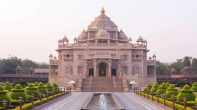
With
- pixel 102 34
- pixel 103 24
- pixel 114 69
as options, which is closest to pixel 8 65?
pixel 103 24

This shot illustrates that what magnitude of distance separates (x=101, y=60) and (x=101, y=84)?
29.8 feet

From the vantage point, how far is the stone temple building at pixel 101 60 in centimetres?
9175

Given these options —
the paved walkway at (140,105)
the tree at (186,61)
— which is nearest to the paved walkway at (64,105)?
the paved walkway at (140,105)

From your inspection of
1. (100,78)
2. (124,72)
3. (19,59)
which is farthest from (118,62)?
(19,59)

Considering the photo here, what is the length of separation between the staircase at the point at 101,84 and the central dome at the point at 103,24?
16612 millimetres

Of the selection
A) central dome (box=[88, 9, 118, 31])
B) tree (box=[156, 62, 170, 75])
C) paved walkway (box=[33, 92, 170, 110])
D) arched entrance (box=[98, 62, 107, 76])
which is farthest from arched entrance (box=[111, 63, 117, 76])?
paved walkway (box=[33, 92, 170, 110])

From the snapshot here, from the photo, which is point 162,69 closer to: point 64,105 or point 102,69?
point 102,69

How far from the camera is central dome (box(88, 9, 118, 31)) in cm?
10144

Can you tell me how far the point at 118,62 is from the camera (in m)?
94.6

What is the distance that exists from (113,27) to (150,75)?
460 inches

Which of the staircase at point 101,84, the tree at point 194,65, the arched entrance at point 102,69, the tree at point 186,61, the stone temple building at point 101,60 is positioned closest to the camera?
the staircase at point 101,84

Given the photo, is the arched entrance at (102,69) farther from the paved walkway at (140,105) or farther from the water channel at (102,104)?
the water channel at (102,104)

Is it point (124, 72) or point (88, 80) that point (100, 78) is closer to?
point (88, 80)

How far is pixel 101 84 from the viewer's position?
8300 cm
